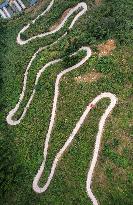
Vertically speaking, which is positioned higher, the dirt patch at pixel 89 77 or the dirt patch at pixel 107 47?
the dirt patch at pixel 107 47

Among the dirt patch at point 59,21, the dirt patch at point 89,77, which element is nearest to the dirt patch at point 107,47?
the dirt patch at point 89,77

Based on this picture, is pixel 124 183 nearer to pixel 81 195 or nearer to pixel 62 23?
pixel 81 195

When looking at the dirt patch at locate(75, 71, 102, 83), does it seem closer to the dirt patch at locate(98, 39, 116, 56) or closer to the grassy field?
the grassy field

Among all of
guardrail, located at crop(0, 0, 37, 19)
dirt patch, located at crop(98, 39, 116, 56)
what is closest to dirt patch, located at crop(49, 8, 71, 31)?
guardrail, located at crop(0, 0, 37, 19)

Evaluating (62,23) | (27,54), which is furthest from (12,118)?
(62,23)

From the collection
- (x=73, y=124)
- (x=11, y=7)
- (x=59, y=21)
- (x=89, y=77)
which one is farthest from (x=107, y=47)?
(x=11, y=7)

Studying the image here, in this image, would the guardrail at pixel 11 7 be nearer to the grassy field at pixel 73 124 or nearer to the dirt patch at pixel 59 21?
the dirt patch at pixel 59 21

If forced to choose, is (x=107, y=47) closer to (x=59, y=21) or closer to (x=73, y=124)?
(x=73, y=124)
